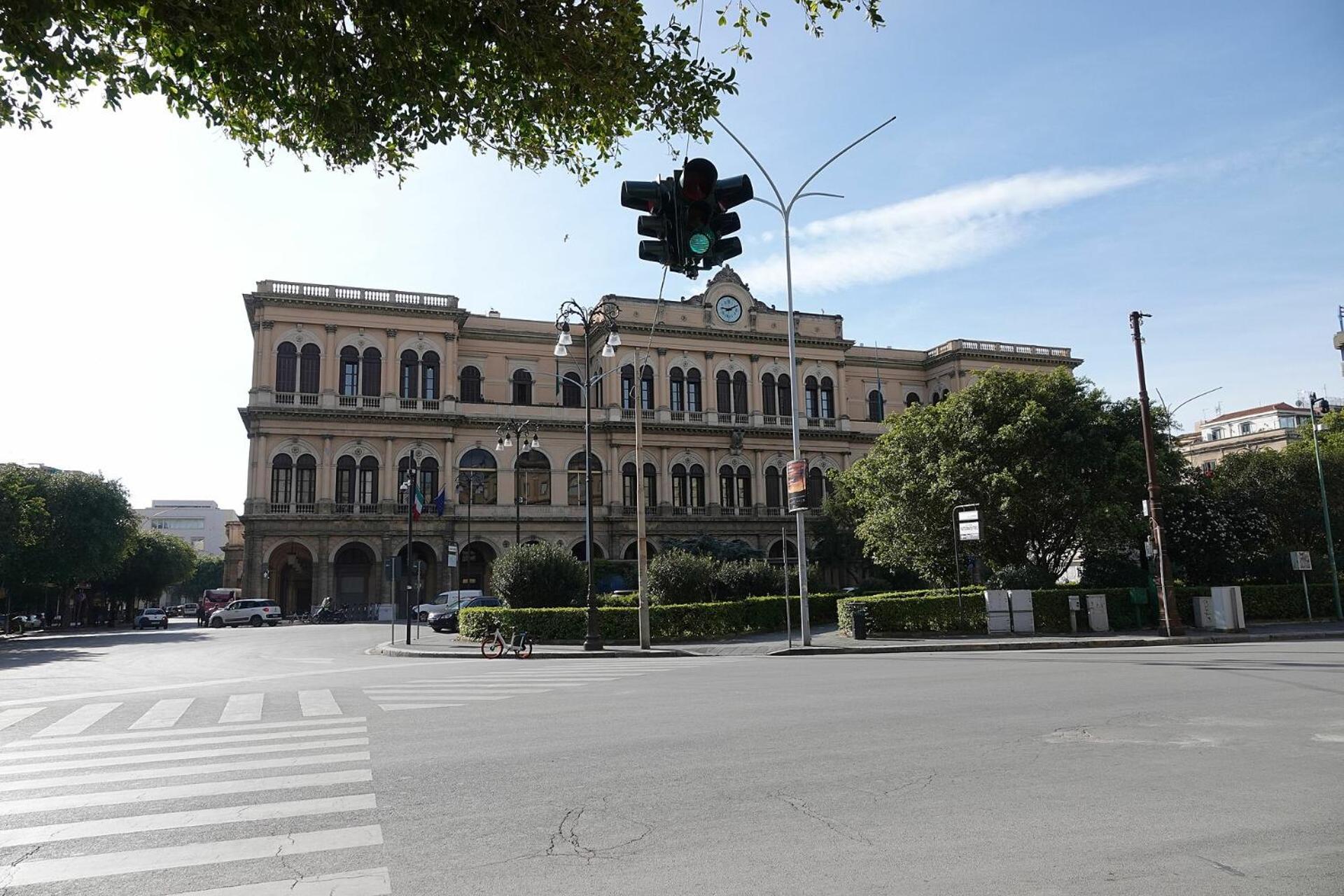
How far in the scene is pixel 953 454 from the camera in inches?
1153

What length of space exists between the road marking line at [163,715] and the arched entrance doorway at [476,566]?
37215 mm

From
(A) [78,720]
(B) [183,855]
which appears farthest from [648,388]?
(B) [183,855]

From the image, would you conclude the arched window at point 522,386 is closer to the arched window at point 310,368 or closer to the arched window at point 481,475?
the arched window at point 481,475

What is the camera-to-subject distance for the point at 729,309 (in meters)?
54.8

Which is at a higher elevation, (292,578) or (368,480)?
(368,480)

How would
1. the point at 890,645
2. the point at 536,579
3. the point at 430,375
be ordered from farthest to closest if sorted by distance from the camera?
the point at 430,375, the point at 536,579, the point at 890,645

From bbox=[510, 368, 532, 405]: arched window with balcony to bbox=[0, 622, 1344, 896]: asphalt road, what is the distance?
1617 inches

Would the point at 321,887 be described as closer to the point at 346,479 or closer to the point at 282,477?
the point at 346,479

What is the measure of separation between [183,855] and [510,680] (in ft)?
32.1

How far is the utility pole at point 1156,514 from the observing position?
76.7 feet

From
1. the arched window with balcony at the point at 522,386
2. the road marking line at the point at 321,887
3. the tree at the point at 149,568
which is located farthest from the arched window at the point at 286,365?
the road marking line at the point at 321,887

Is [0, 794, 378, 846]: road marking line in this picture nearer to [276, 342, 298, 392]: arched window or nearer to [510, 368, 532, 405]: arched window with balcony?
[276, 342, 298, 392]: arched window

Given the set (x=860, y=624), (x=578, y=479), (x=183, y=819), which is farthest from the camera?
(x=578, y=479)

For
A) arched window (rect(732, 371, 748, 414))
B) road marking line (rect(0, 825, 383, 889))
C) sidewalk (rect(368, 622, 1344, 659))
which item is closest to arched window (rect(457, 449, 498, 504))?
arched window (rect(732, 371, 748, 414))
